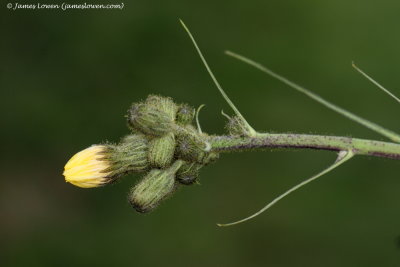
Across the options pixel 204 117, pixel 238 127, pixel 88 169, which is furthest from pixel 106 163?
pixel 204 117

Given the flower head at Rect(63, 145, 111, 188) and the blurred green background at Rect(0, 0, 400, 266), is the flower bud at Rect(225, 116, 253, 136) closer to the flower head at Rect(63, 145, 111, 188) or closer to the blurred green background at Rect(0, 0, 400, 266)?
the flower head at Rect(63, 145, 111, 188)

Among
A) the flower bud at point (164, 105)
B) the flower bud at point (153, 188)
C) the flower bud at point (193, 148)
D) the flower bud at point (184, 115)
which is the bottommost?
the flower bud at point (153, 188)

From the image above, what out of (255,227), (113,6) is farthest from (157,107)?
(113,6)

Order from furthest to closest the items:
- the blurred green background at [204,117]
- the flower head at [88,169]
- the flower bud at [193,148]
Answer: the blurred green background at [204,117], the flower head at [88,169], the flower bud at [193,148]

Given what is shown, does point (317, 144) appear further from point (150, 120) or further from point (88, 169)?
point (88, 169)

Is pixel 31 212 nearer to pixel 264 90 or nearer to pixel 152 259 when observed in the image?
pixel 152 259

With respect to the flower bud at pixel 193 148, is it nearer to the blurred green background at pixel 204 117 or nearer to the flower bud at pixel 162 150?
→ the flower bud at pixel 162 150

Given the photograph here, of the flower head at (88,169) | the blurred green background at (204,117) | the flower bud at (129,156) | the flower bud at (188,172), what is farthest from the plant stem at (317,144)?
the blurred green background at (204,117)
